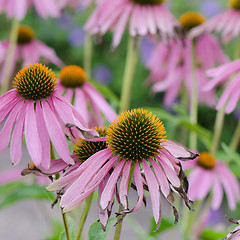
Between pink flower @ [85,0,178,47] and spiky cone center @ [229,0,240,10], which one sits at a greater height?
pink flower @ [85,0,178,47]

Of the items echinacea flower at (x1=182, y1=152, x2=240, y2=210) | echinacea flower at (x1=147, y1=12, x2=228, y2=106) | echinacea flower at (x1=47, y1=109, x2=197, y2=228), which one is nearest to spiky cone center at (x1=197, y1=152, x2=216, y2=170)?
echinacea flower at (x1=182, y1=152, x2=240, y2=210)

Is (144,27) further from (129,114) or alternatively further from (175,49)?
(129,114)

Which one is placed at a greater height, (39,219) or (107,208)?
(107,208)

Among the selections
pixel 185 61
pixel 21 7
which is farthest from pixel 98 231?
pixel 185 61

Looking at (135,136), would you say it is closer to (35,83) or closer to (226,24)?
(35,83)

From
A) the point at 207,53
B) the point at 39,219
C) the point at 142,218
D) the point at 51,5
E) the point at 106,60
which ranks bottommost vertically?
the point at 142,218

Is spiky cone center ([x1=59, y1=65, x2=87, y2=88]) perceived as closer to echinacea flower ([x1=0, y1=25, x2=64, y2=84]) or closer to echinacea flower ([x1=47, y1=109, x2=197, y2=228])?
echinacea flower ([x1=47, y1=109, x2=197, y2=228])

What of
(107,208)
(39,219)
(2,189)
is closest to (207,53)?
(2,189)
